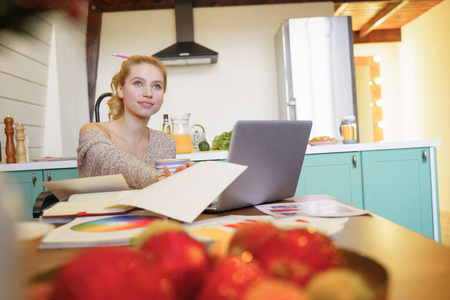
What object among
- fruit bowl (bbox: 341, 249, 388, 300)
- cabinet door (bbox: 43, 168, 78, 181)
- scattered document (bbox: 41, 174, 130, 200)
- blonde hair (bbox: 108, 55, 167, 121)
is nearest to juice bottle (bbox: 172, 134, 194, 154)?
blonde hair (bbox: 108, 55, 167, 121)

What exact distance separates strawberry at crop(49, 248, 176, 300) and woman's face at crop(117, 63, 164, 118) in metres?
1.62

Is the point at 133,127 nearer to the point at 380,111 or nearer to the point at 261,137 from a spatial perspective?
the point at 261,137

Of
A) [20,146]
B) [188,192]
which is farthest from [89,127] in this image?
[188,192]

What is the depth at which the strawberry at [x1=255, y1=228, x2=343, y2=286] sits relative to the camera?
192 mm

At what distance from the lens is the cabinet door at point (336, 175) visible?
2.27m

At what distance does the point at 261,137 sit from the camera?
2.29 feet

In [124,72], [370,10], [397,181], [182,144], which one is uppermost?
[370,10]

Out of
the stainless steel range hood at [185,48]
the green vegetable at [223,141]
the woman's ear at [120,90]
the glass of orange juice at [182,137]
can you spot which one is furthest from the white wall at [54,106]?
the green vegetable at [223,141]

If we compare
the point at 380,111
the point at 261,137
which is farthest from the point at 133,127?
the point at 380,111

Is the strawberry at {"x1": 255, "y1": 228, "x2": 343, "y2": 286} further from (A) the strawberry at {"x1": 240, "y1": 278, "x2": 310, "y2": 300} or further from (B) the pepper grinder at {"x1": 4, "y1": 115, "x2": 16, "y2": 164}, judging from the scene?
(B) the pepper grinder at {"x1": 4, "y1": 115, "x2": 16, "y2": 164}

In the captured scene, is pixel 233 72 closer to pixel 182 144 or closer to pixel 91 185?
pixel 182 144

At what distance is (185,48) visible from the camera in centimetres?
372

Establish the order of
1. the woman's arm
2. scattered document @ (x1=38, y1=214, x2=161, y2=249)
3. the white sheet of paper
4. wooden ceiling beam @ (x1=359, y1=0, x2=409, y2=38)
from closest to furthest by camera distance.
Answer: scattered document @ (x1=38, y1=214, x2=161, y2=249) → the white sheet of paper → the woman's arm → wooden ceiling beam @ (x1=359, y1=0, x2=409, y2=38)

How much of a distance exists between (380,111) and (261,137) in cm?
594
